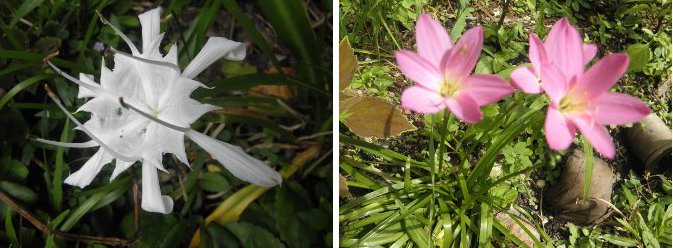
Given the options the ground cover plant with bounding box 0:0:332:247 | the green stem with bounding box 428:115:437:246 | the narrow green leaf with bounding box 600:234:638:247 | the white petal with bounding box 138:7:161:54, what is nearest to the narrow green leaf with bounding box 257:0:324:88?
the ground cover plant with bounding box 0:0:332:247

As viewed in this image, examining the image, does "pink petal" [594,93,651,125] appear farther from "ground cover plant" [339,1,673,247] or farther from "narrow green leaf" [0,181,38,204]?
"narrow green leaf" [0,181,38,204]

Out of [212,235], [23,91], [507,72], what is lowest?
[212,235]

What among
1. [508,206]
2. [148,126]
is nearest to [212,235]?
[148,126]

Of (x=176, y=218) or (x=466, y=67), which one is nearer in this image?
(x=466, y=67)

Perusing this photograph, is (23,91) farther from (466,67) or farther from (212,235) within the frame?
(466,67)

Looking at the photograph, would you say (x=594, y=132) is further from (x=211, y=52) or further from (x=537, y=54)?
(x=211, y=52)

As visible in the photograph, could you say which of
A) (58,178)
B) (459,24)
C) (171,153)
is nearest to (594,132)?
(459,24)
